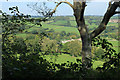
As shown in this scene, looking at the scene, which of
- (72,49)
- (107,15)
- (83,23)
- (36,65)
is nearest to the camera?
(36,65)

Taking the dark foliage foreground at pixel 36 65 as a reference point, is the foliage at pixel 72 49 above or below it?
below

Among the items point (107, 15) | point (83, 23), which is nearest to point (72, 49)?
point (83, 23)

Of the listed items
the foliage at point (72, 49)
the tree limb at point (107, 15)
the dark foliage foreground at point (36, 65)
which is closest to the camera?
the dark foliage foreground at point (36, 65)

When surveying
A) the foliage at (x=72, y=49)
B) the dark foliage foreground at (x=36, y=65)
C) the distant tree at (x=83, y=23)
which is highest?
the distant tree at (x=83, y=23)

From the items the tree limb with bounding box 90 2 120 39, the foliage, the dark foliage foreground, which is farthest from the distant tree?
the foliage

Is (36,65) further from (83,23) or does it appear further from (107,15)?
(107,15)

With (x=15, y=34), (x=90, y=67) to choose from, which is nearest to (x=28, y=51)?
(x=15, y=34)

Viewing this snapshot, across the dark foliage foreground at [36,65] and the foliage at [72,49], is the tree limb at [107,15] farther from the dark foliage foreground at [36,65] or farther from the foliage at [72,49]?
the foliage at [72,49]

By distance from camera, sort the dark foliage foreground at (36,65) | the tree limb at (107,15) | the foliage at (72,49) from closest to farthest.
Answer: the dark foliage foreground at (36,65)
the tree limb at (107,15)
the foliage at (72,49)

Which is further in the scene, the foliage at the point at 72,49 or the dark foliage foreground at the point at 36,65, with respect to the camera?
the foliage at the point at 72,49

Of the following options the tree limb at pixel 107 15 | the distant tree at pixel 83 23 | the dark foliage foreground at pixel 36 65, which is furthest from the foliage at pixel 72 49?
the dark foliage foreground at pixel 36 65

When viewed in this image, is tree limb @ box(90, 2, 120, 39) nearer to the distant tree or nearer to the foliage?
the distant tree

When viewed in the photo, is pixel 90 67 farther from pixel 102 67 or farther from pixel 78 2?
pixel 78 2

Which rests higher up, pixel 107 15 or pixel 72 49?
pixel 107 15
